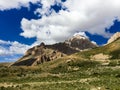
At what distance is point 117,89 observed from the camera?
187 ft

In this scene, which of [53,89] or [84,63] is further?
[84,63]

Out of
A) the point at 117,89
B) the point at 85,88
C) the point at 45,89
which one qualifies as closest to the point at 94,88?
the point at 85,88

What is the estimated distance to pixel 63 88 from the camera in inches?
2608

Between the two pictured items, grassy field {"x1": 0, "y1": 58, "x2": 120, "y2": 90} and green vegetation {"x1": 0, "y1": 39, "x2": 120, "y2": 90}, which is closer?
grassy field {"x1": 0, "y1": 58, "x2": 120, "y2": 90}

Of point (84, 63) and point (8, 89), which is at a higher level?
point (84, 63)

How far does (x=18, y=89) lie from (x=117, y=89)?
23324 mm

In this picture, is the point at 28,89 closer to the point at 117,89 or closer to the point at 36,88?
the point at 36,88

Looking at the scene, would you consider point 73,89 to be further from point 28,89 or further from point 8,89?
point 8,89

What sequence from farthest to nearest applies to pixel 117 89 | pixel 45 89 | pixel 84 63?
pixel 84 63, pixel 45 89, pixel 117 89

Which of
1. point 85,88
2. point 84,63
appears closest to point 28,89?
point 85,88

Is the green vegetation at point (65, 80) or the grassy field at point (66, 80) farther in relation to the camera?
the green vegetation at point (65, 80)

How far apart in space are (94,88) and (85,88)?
1.95 m

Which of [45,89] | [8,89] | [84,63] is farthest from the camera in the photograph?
[84,63]

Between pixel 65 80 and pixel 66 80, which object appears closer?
pixel 66 80
